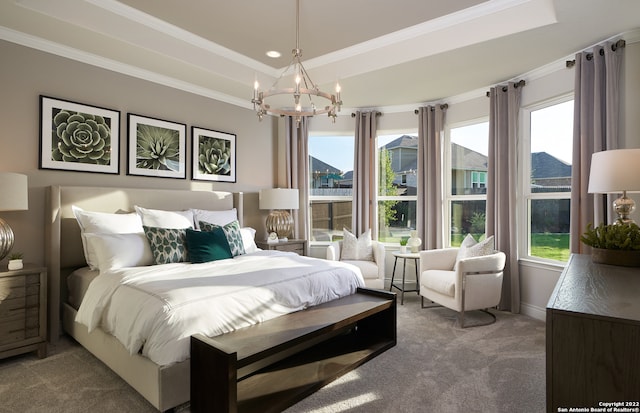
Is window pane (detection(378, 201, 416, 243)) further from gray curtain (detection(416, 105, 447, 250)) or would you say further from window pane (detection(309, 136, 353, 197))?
window pane (detection(309, 136, 353, 197))

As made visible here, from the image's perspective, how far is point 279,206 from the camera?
4.90m

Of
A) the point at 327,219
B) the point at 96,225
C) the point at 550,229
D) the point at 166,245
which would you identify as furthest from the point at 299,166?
the point at 550,229

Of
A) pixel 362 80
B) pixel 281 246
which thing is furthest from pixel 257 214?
pixel 362 80

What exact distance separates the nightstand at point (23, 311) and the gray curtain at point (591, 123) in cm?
470

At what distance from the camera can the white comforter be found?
2.08 m

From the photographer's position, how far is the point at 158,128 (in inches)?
163

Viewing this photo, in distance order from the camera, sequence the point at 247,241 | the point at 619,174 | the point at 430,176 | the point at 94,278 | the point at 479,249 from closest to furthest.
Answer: the point at 619,174 → the point at 94,278 → the point at 479,249 → the point at 247,241 → the point at 430,176

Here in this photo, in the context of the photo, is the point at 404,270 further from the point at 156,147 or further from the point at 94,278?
the point at 94,278

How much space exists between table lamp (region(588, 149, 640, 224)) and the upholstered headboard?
155 inches

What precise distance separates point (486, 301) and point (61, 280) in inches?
164

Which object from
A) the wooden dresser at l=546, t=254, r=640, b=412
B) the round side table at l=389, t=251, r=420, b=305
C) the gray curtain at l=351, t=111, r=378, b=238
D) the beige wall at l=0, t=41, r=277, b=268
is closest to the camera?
the wooden dresser at l=546, t=254, r=640, b=412

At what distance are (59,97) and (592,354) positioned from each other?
4263mm

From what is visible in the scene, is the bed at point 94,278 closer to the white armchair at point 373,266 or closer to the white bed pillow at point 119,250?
the white bed pillow at point 119,250

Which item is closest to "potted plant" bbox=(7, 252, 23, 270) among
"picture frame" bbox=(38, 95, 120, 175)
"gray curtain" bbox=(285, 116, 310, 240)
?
"picture frame" bbox=(38, 95, 120, 175)
